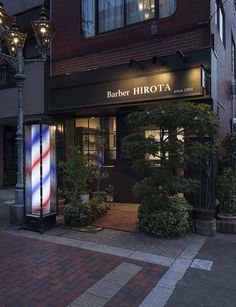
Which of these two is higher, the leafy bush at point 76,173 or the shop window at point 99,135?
the shop window at point 99,135

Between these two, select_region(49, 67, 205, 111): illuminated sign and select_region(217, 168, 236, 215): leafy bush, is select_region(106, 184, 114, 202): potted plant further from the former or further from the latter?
select_region(217, 168, 236, 215): leafy bush

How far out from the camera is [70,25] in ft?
32.8

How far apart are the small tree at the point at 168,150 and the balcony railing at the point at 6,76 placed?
7588 mm

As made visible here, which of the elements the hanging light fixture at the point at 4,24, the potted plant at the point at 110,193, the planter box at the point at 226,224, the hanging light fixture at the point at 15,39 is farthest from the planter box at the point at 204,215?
the hanging light fixture at the point at 4,24

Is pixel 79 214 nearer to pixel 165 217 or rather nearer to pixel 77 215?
pixel 77 215

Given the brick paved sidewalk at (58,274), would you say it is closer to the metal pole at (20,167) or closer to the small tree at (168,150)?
the metal pole at (20,167)

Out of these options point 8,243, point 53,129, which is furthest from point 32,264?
point 53,129

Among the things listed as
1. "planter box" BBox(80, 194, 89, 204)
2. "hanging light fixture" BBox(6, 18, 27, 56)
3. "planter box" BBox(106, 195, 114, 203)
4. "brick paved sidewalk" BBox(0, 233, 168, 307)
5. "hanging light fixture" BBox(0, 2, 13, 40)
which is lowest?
"brick paved sidewalk" BBox(0, 233, 168, 307)

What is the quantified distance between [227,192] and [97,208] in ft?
10.3

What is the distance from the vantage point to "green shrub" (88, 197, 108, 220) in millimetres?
7652

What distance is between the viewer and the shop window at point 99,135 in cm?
998

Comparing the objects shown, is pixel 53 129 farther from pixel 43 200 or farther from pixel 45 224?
pixel 45 224

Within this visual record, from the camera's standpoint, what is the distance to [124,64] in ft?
28.0

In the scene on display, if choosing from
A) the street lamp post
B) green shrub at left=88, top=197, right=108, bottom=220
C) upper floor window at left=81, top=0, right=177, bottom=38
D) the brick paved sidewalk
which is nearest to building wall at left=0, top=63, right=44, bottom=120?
upper floor window at left=81, top=0, right=177, bottom=38
